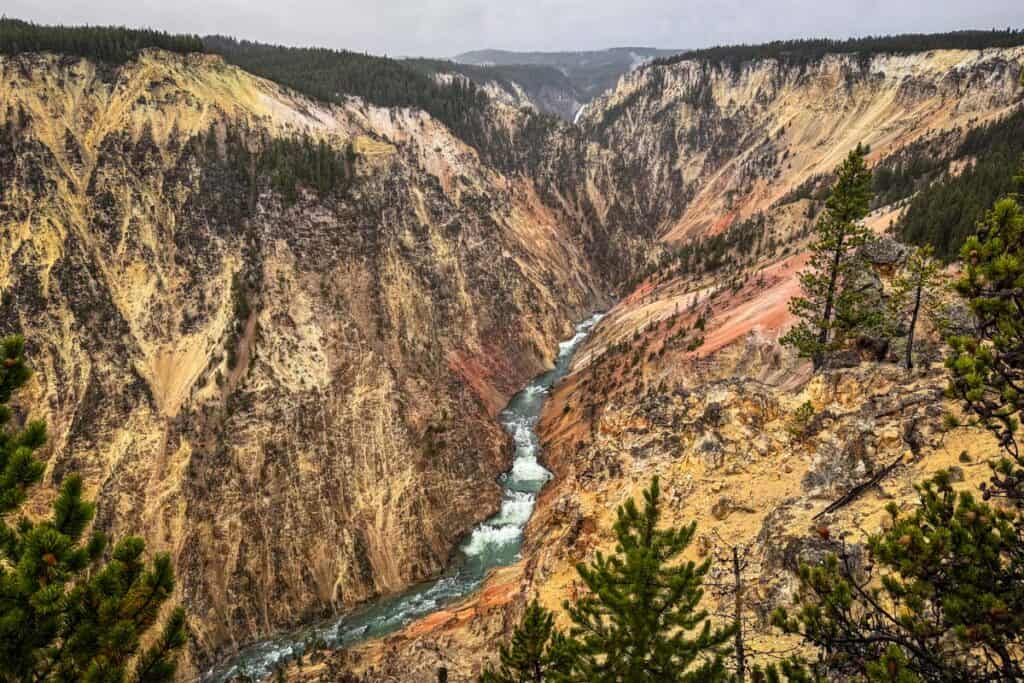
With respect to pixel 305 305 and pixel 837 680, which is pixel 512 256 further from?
pixel 837 680

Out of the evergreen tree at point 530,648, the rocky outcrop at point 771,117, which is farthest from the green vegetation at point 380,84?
the evergreen tree at point 530,648

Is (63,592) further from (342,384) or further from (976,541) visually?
(342,384)

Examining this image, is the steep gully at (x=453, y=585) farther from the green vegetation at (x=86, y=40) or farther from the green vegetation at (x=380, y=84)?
the green vegetation at (x=380, y=84)

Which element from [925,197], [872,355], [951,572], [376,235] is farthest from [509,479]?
[925,197]

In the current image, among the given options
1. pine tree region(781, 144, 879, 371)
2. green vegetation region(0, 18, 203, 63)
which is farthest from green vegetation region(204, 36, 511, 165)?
pine tree region(781, 144, 879, 371)

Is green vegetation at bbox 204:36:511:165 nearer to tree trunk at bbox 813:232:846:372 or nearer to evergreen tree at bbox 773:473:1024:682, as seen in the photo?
tree trunk at bbox 813:232:846:372
